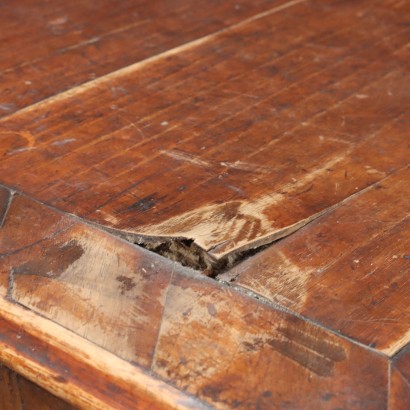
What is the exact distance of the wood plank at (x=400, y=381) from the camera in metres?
0.63

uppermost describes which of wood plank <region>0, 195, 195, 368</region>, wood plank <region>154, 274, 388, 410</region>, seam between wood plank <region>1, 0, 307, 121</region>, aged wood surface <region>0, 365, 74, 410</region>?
wood plank <region>0, 195, 195, 368</region>

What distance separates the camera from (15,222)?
2.68 feet

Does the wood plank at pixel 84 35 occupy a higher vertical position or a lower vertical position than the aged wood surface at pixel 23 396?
higher

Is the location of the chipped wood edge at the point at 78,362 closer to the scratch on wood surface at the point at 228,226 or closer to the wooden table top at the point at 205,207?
the wooden table top at the point at 205,207

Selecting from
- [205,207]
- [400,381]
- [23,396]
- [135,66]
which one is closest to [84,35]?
[135,66]

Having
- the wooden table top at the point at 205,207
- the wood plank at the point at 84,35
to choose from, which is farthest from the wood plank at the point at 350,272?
the wood plank at the point at 84,35

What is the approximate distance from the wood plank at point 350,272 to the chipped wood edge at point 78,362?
4.7 inches

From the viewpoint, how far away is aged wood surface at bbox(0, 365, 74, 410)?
0.74 m

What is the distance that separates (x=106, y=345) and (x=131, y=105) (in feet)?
1.29

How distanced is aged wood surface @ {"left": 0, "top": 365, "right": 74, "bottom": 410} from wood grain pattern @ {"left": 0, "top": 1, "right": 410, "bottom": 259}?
0.15 metres

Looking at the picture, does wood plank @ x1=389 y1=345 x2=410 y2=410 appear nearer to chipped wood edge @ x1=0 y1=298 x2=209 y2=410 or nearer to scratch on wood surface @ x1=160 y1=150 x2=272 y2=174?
chipped wood edge @ x1=0 y1=298 x2=209 y2=410

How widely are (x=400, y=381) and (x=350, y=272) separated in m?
0.12

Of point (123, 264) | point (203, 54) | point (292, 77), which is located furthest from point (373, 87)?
point (123, 264)

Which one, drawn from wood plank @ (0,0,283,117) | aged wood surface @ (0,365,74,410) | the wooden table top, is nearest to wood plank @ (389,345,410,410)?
the wooden table top
